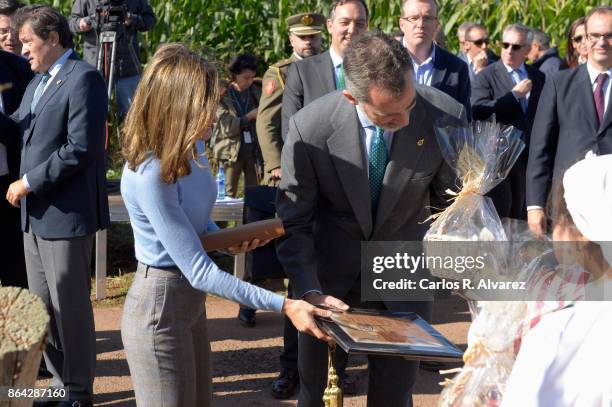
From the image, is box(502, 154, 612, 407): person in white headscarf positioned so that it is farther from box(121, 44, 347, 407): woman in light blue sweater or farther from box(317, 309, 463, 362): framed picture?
box(121, 44, 347, 407): woman in light blue sweater

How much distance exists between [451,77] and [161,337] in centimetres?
306

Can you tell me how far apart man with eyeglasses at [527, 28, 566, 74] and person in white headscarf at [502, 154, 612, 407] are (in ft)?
19.9

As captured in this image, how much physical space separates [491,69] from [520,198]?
107cm

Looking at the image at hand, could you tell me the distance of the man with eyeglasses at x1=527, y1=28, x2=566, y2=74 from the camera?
861cm

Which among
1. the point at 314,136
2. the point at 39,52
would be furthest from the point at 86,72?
the point at 314,136

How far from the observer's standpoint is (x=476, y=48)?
8.81 m

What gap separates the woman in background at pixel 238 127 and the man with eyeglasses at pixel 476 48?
2132 millimetres

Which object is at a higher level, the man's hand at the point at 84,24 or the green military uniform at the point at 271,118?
the man's hand at the point at 84,24

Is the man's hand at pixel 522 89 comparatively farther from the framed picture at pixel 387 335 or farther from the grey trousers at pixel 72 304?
the framed picture at pixel 387 335

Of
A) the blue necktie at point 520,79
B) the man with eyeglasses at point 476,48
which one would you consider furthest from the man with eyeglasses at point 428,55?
the man with eyeglasses at point 476,48

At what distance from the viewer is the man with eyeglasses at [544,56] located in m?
8.61

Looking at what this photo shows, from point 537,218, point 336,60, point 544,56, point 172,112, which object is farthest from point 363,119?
point 544,56

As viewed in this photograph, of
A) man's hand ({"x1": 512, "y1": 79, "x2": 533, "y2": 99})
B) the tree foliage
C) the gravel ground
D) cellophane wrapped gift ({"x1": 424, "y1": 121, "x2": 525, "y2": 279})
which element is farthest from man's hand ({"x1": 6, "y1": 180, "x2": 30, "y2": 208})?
the tree foliage

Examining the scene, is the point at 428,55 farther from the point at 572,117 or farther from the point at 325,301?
the point at 325,301
